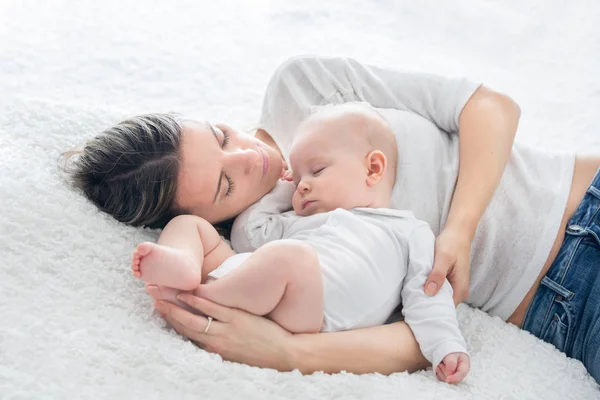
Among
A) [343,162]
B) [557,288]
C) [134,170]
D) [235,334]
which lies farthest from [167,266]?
[557,288]

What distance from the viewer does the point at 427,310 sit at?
3.82 feet

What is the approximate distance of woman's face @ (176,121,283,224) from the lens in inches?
50.4

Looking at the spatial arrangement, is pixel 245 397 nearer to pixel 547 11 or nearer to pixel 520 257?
pixel 520 257

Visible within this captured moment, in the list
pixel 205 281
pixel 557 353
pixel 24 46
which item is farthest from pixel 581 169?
pixel 24 46

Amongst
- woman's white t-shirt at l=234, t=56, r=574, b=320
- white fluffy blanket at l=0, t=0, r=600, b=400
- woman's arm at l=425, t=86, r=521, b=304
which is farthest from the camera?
woman's white t-shirt at l=234, t=56, r=574, b=320

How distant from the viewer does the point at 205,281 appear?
47.4 inches

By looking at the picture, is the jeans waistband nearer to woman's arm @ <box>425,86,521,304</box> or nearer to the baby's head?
woman's arm @ <box>425,86,521,304</box>

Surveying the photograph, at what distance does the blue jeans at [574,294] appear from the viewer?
51.1 inches

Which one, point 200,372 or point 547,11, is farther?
point 547,11

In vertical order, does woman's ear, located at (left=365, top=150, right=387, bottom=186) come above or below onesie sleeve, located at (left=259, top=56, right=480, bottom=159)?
below

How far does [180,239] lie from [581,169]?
73 centimetres

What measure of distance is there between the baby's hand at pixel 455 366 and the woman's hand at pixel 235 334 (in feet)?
0.73

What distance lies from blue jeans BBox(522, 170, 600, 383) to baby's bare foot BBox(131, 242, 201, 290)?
1.98 feet

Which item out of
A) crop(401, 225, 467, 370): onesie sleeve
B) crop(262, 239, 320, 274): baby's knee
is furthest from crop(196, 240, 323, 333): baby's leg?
crop(401, 225, 467, 370): onesie sleeve
